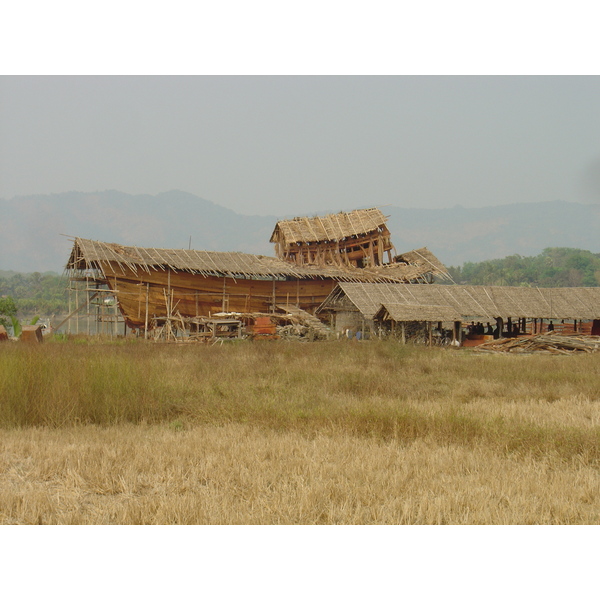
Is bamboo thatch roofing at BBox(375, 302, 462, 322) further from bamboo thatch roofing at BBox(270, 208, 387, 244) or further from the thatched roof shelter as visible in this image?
bamboo thatch roofing at BBox(270, 208, 387, 244)

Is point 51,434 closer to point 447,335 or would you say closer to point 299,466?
point 299,466

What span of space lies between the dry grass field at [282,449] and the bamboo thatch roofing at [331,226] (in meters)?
30.6

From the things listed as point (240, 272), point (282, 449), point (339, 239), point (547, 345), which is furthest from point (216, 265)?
point (282, 449)

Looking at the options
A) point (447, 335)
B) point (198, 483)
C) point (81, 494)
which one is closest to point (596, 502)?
point (198, 483)

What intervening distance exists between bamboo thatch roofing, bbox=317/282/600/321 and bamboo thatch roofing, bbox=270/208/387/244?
1009 cm

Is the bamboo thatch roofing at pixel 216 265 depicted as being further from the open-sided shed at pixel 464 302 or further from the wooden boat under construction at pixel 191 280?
the open-sided shed at pixel 464 302

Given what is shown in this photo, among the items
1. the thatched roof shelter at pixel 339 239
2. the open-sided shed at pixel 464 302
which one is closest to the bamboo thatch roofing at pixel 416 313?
the open-sided shed at pixel 464 302

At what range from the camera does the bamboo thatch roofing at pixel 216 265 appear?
3219cm

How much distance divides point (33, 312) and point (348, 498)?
262ft

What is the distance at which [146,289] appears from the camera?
3344cm

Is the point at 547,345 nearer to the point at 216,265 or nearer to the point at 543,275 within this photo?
the point at 216,265

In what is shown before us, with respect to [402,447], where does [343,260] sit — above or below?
above

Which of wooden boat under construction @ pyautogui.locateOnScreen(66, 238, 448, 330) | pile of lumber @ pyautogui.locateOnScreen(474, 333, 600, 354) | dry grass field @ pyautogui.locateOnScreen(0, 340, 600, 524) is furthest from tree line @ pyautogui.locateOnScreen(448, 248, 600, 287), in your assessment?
dry grass field @ pyautogui.locateOnScreen(0, 340, 600, 524)

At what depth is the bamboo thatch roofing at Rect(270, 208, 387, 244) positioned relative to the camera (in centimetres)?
4344
